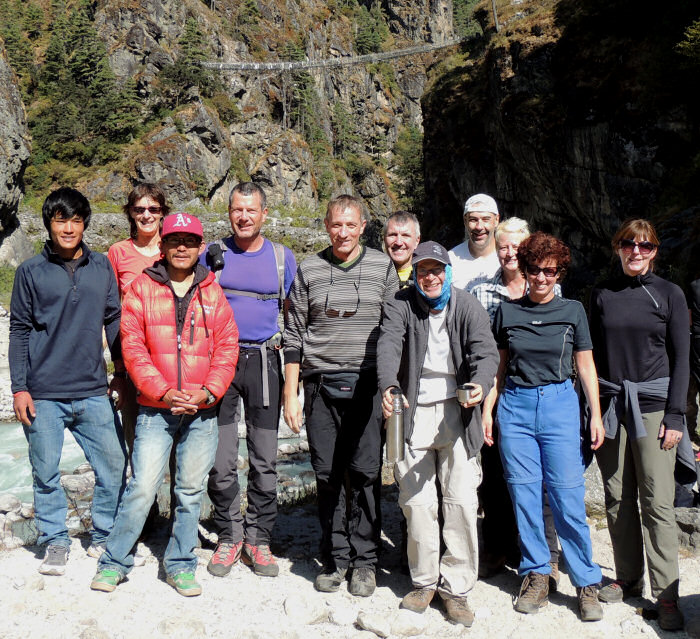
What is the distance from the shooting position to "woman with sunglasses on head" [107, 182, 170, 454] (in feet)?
13.5

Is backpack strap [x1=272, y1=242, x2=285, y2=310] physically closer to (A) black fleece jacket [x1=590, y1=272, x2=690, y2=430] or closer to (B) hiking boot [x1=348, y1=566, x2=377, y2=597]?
(B) hiking boot [x1=348, y1=566, x2=377, y2=597]

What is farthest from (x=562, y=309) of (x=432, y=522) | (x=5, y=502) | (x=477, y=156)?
(x=477, y=156)

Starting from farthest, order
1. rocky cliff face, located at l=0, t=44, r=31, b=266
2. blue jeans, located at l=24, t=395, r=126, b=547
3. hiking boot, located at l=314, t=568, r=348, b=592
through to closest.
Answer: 1. rocky cliff face, located at l=0, t=44, r=31, b=266
2. hiking boot, located at l=314, t=568, r=348, b=592
3. blue jeans, located at l=24, t=395, r=126, b=547

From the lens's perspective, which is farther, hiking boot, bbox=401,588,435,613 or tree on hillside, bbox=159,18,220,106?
tree on hillside, bbox=159,18,220,106

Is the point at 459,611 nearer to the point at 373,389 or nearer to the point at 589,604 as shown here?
the point at 589,604

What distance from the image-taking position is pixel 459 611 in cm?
338

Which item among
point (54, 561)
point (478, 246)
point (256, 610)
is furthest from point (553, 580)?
point (54, 561)

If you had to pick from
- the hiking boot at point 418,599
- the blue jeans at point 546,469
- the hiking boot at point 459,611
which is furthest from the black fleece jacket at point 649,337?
the hiking boot at point 418,599

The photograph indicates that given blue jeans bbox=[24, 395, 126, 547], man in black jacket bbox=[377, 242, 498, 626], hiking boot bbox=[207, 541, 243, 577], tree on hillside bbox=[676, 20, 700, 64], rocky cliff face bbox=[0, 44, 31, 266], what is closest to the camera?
man in black jacket bbox=[377, 242, 498, 626]

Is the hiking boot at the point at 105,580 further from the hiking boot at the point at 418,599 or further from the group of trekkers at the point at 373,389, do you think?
the hiking boot at the point at 418,599

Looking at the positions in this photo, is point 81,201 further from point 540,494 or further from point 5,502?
point 5,502

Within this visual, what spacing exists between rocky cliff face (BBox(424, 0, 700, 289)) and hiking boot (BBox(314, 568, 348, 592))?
7417 mm

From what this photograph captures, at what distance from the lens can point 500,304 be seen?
3.70 m

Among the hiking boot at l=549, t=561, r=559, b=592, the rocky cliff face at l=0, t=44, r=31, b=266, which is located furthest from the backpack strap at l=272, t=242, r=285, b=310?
the rocky cliff face at l=0, t=44, r=31, b=266
